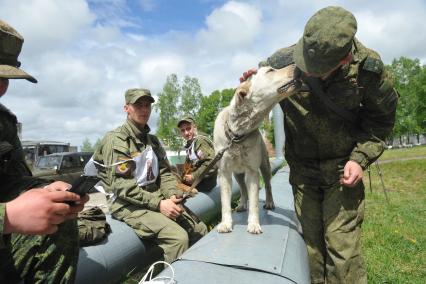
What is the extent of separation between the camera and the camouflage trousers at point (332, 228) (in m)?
3.69

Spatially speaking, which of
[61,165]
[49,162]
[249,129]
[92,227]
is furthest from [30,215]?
[49,162]

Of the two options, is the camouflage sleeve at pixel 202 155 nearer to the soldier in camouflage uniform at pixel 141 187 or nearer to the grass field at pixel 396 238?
the soldier in camouflage uniform at pixel 141 187

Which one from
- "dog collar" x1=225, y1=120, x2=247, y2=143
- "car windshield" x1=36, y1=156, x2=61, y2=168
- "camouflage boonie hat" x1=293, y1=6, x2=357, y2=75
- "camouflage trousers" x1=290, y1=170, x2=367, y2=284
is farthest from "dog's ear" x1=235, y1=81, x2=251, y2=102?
"car windshield" x1=36, y1=156, x2=61, y2=168

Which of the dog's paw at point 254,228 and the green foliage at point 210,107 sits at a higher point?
the green foliage at point 210,107

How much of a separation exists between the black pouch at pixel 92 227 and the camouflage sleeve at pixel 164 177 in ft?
3.67

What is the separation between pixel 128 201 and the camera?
15.9 ft

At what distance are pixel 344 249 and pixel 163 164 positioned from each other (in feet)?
10.1

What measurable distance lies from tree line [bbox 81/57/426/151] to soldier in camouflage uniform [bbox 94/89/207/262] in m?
41.1

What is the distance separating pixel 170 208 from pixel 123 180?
0.69m

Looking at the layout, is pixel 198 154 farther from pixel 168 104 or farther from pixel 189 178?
pixel 168 104

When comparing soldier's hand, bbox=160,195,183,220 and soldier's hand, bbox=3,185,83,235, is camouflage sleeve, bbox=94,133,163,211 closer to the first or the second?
soldier's hand, bbox=160,195,183,220

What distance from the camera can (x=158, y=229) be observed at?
15.3 ft

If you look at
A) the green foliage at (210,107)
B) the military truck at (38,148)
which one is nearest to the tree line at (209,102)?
the green foliage at (210,107)

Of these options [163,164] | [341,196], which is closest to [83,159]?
[163,164]
